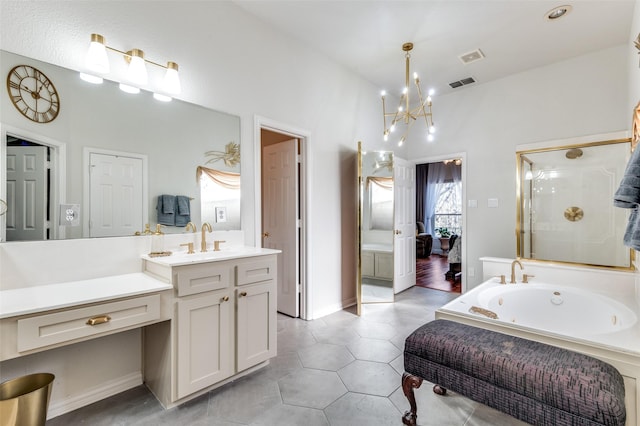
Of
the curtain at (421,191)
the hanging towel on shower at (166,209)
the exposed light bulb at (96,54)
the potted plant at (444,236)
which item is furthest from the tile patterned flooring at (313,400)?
the curtain at (421,191)

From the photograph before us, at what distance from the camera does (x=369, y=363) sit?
236 centimetres

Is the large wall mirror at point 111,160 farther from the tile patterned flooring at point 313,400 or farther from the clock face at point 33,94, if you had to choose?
the tile patterned flooring at point 313,400

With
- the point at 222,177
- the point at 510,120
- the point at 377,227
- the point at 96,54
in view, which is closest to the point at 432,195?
the point at 510,120

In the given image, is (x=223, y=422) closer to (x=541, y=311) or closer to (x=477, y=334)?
(x=477, y=334)

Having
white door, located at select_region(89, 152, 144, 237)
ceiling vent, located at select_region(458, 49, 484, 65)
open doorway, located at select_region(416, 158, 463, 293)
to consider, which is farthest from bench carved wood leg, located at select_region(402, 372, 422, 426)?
open doorway, located at select_region(416, 158, 463, 293)

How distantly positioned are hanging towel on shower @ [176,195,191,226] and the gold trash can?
44.2 inches

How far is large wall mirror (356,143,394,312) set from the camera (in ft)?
12.6

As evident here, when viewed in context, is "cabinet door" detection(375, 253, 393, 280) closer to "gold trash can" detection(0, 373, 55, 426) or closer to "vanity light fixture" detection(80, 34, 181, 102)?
"vanity light fixture" detection(80, 34, 181, 102)

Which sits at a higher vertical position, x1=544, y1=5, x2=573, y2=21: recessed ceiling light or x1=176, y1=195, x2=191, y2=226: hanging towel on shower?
x1=544, y1=5, x2=573, y2=21: recessed ceiling light

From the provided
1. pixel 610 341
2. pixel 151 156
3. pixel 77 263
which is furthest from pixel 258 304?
pixel 610 341

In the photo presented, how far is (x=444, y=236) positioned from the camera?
28.1ft

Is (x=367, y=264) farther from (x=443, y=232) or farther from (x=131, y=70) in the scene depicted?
(x=443, y=232)

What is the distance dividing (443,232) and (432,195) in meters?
1.18

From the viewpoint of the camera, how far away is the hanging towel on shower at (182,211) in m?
2.24
